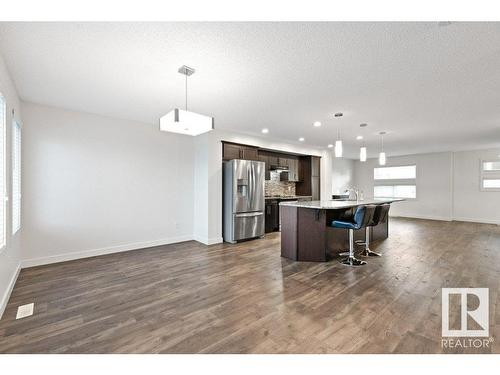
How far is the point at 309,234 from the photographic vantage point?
3947 mm

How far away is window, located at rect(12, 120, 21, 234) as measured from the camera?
10.1 ft

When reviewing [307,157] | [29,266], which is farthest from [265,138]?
[29,266]

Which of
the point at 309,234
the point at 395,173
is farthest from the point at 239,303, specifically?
the point at 395,173

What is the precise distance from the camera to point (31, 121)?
12.0ft

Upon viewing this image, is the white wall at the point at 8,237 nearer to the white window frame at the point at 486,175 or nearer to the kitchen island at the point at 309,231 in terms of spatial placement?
the kitchen island at the point at 309,231

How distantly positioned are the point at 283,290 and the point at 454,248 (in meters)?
4.11

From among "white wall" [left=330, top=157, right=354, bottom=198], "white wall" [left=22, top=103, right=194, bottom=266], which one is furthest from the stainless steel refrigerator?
"white wall" [left=330, top=157, right=354, bottom=198]

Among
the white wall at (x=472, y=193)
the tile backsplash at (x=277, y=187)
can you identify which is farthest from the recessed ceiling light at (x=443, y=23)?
the white wall at (x=472, y=193)

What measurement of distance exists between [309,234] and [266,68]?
8.61ft

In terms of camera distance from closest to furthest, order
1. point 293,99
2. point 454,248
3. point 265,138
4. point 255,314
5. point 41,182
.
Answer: point 255,314 < point 293,99 < point 41,182 < point 454,248 < point 265,138

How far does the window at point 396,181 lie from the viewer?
9500mm
